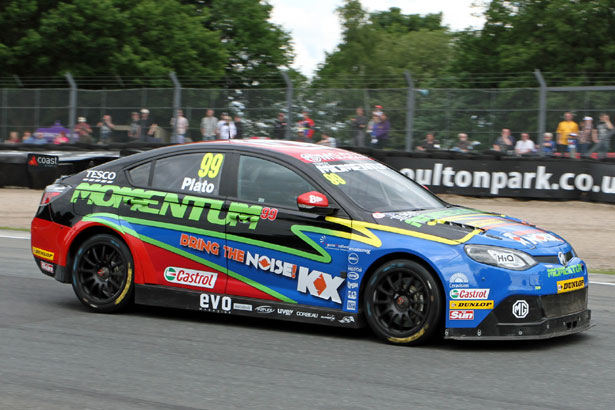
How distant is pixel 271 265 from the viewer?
22.9 feet

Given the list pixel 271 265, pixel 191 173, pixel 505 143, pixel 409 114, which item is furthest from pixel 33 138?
pixel 271 265

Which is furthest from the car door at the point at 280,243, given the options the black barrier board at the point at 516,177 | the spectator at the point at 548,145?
the spectator at the point at 548,145

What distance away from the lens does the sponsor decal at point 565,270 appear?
636 cm

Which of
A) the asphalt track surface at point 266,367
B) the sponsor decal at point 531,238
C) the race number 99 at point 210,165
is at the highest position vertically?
the race number 99 at point 210,165

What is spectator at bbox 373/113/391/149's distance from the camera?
20.2m

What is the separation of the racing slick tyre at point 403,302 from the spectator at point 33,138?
19244 mm

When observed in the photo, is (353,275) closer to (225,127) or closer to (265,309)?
(265,309)

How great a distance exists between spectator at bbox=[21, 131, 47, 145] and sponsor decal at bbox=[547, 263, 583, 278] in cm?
1974

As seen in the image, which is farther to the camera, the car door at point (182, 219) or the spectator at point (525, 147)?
the spectator at point (525, 147)

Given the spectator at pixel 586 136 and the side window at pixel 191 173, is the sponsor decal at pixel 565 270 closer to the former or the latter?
the side window at pixel 191 173

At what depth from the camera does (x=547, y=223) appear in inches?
623

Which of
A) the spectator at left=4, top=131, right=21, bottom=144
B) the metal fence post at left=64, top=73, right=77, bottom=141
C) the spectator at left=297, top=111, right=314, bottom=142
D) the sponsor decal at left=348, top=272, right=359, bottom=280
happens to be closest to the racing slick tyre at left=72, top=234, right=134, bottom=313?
the sponsor decal at left=348, top=272, right=359, bottom=280

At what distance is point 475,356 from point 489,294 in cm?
46

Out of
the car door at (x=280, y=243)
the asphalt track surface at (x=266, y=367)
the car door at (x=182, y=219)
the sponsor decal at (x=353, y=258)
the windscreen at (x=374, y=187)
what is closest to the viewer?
the asphalt track surface at (x=266, y=367)
